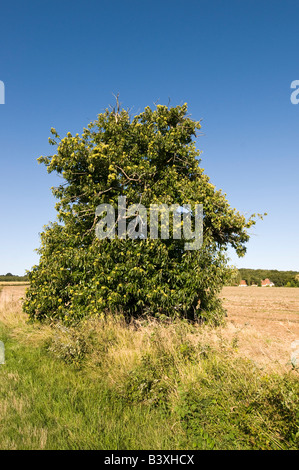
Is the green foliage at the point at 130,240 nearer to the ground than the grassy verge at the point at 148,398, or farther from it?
farther from it

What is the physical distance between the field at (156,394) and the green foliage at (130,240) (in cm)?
245

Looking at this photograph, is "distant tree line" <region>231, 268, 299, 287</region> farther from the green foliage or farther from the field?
the field

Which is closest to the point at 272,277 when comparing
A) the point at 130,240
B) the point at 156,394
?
the point at 130,240

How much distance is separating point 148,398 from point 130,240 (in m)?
5.94

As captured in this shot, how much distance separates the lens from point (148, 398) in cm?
525

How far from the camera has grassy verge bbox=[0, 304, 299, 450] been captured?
3.92 m

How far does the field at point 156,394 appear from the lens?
12.9 feet

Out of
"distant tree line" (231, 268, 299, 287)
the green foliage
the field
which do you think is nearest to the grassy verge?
the field

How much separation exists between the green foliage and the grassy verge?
8.39 ft

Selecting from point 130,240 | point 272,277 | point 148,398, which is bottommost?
point 272,277

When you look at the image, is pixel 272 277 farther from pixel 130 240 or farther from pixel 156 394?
pixel 156 394

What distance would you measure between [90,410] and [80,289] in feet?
19.7

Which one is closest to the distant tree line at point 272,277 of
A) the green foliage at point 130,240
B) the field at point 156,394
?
the green foliage at point 130,240

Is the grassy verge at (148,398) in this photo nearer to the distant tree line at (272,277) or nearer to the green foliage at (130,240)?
the green foliage at (130,240)
